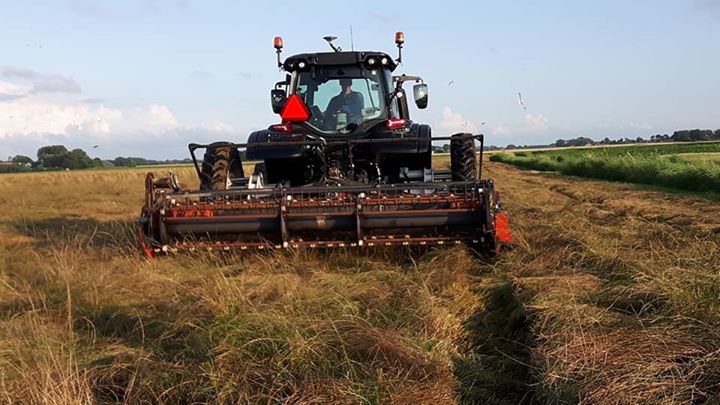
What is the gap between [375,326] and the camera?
151 inches

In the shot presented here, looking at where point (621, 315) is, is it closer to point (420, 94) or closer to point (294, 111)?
point (420, 94)

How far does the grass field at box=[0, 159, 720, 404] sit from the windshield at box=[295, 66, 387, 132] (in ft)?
7.12

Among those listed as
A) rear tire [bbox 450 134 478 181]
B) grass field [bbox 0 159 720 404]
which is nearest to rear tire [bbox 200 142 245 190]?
grass field [bbox 0 159 720 404]

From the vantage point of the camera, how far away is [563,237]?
681 centimetres

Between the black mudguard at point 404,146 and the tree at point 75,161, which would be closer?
the black mudguard at point 404,146

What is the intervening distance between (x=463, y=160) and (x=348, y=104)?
1.72 metres

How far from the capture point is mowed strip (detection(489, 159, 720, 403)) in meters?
2.67

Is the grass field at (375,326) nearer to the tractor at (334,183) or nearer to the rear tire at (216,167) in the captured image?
the tractor at (334,183)

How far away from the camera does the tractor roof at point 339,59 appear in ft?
26.3

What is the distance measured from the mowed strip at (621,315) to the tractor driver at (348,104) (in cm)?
257

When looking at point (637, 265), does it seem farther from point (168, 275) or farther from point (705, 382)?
point (168, 275)

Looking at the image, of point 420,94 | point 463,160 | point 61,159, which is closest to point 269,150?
point 420,94

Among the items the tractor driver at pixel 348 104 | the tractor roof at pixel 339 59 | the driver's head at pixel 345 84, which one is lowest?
the tractor driver at pixel 348 104

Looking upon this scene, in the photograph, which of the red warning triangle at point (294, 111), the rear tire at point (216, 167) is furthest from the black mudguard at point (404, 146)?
the rear tire at point (216, 167)
